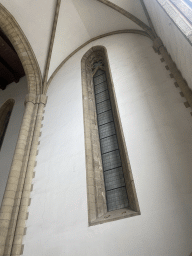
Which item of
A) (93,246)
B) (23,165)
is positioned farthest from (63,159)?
(93,246)

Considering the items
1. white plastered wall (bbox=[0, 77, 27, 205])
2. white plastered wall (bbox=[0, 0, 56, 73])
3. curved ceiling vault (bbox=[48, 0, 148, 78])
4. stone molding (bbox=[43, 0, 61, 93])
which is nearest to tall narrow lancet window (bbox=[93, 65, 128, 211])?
stone molding (bbox=[43, 0, 61, 93])

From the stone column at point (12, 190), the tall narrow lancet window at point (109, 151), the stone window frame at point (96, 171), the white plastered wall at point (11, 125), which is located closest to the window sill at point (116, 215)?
the stone window frame at point (96, 171)

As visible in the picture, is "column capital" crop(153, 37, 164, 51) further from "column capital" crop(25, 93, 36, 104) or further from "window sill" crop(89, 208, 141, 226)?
"window sill" crop(89, 208, 141, 226)

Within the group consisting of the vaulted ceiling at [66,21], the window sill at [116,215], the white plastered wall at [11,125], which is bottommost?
the window sill at [116,215]

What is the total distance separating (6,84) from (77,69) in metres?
4.44

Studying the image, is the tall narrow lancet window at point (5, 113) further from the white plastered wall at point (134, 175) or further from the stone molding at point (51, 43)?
the white plastered wall at point (134, 175)

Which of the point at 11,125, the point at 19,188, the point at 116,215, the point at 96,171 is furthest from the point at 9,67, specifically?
the point at 116,215

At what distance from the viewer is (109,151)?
4566mm

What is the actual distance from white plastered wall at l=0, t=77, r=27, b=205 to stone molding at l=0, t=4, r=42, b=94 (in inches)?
46.6

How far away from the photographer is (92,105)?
5570mm

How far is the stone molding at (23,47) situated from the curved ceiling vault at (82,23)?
1.74 ft

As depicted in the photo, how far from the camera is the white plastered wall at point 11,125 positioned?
585 centimetres

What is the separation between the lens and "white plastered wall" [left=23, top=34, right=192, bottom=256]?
2930 mm

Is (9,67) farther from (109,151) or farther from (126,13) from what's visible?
(109,151)
